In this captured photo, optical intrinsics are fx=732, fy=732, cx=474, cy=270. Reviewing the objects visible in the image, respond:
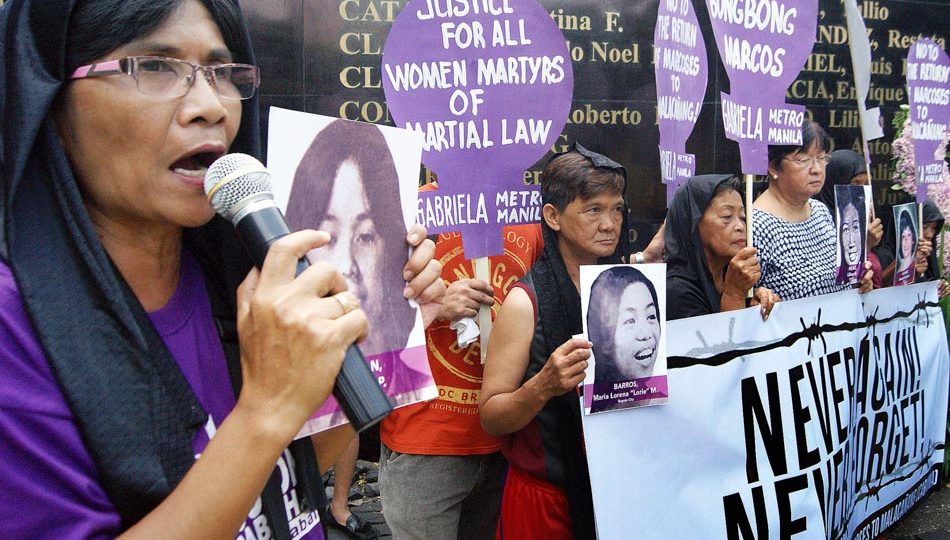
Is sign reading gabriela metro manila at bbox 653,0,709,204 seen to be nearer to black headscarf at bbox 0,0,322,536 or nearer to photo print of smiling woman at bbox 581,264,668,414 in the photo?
photo print of smiling woman at bbox 581,264,668,414

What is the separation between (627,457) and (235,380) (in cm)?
149

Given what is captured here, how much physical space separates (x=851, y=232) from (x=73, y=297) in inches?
142

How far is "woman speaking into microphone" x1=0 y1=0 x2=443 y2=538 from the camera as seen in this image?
0.93 metres

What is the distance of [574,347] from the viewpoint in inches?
85.7

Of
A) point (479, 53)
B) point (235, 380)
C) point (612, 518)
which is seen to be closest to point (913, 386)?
point (612, 518)

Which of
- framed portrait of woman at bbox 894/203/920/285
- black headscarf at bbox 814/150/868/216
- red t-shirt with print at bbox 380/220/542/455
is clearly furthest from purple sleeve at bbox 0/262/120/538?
black headscarf at bbox 814/150/868/216

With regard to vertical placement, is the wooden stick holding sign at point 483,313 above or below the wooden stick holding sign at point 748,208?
below

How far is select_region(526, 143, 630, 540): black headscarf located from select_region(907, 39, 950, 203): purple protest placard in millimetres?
2993

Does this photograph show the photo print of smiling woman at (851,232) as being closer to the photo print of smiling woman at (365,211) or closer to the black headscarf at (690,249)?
the black headscarf at (690,249)

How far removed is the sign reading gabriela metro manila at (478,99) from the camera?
250 centimetres

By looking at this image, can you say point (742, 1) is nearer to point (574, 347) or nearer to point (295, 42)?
point (574, 347)

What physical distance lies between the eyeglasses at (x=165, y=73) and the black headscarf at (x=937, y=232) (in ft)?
16.5

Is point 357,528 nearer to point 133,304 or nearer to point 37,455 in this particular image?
point 133,304

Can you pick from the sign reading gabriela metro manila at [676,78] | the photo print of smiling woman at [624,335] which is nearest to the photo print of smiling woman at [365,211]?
the photo print of smiling woman at [624,335]
